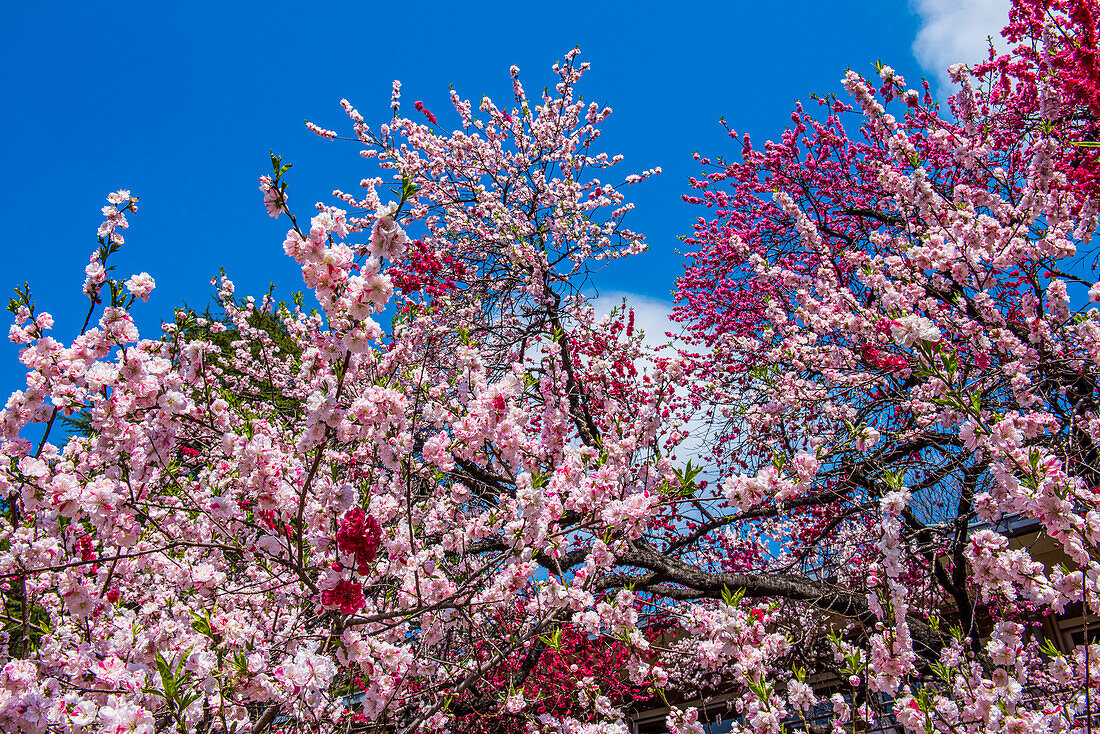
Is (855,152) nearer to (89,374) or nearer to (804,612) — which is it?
(804,612)

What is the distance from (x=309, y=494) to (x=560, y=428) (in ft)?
6.68

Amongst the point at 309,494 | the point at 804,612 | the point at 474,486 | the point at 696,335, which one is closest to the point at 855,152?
the point at 696,335

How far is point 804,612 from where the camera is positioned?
6258 mm

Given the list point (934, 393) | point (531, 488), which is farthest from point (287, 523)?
point (934, 393)

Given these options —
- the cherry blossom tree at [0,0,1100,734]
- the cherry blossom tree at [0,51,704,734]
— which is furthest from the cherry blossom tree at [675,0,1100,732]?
the cherry blossom tree at [0,51,704,734]

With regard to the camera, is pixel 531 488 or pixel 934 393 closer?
pixel 531 488

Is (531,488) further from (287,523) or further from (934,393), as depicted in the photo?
(934,393)

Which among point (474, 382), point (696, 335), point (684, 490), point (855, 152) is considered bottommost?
point (684, 490)

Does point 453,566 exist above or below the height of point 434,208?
below

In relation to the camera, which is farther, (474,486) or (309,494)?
(474,486)

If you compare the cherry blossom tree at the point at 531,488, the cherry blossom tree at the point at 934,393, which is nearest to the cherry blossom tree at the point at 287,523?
the cherry blossom tree at the point at 531,488

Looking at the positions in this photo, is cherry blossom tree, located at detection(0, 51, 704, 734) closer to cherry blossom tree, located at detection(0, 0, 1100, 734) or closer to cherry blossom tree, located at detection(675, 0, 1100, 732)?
cherry blossom tree, located at detection(0, 0, 1100, 734)

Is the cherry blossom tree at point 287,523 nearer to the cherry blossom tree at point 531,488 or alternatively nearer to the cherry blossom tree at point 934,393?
the cherry blossom tree at point 531,488

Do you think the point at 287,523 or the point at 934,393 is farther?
the point at 934,393
